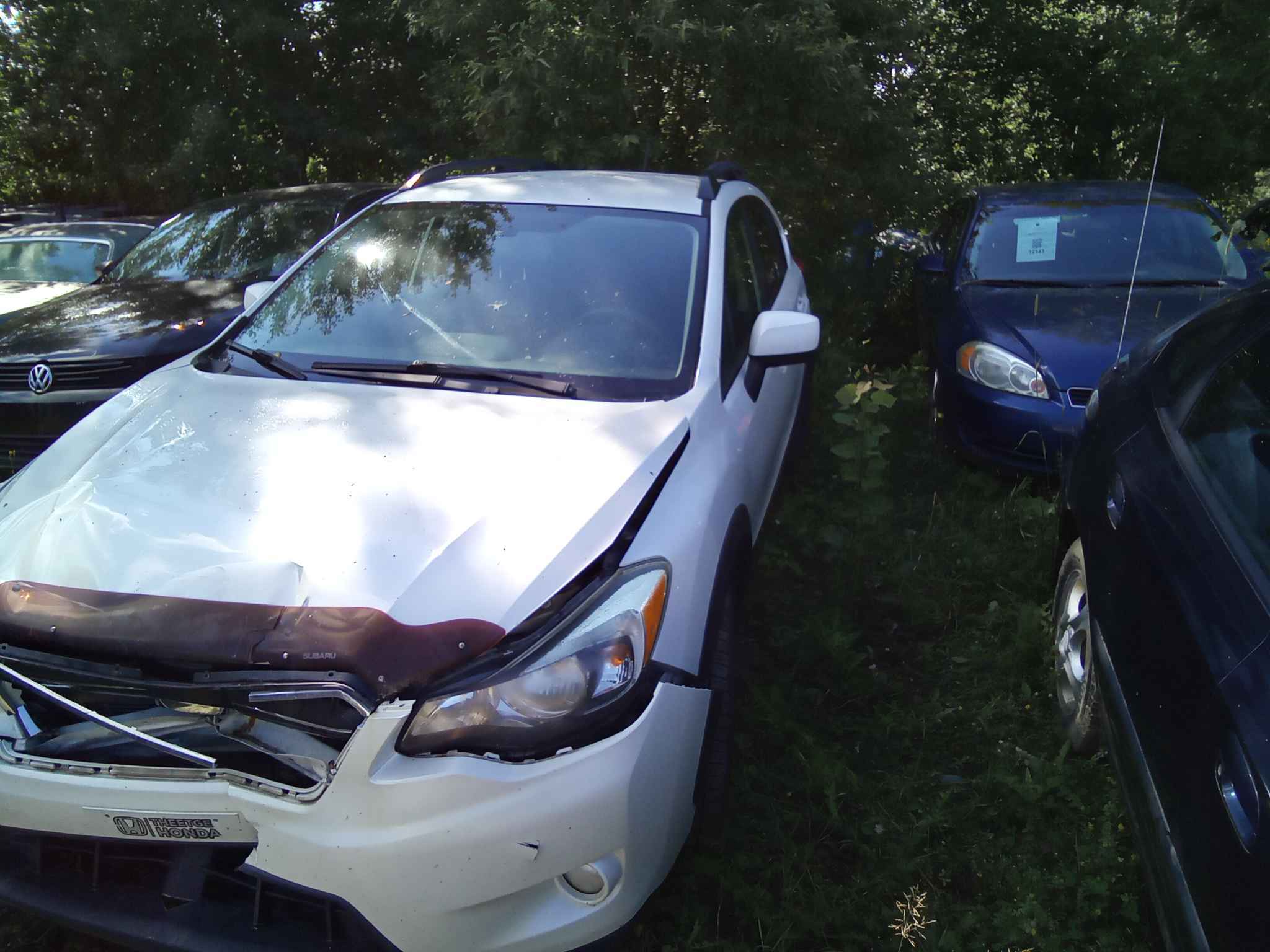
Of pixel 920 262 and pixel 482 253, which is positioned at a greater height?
pixel 482 253

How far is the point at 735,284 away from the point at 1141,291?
105 inches

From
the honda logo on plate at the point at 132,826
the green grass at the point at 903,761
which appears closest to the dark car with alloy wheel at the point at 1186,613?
the green grass at the point at 903,761

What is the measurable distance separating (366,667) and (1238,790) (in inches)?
59.0

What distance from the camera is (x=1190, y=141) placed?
9.72m

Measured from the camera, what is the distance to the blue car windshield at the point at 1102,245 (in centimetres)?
538

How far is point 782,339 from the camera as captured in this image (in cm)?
329

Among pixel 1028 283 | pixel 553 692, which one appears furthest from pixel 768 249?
pixel 553 692

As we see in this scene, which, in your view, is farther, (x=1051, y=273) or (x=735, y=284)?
(x=1051, y=273)

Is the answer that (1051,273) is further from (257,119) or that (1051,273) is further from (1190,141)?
(257,119)

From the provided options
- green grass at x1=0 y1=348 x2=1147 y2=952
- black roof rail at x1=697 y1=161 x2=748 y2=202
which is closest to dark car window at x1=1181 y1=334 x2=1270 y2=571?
green grass at x1=0 y1=348 x2=1147 y2=952

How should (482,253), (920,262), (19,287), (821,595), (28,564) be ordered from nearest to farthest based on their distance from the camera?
(28,564), (482,253), (821,595), (920,262), (19,287)

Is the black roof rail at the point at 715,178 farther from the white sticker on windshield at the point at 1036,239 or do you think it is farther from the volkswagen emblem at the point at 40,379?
the volkswagen emblem at the point at 40,379

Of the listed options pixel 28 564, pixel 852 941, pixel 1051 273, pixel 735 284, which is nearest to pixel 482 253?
pixel 735 284

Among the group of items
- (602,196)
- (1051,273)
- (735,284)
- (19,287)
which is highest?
(602,196)
